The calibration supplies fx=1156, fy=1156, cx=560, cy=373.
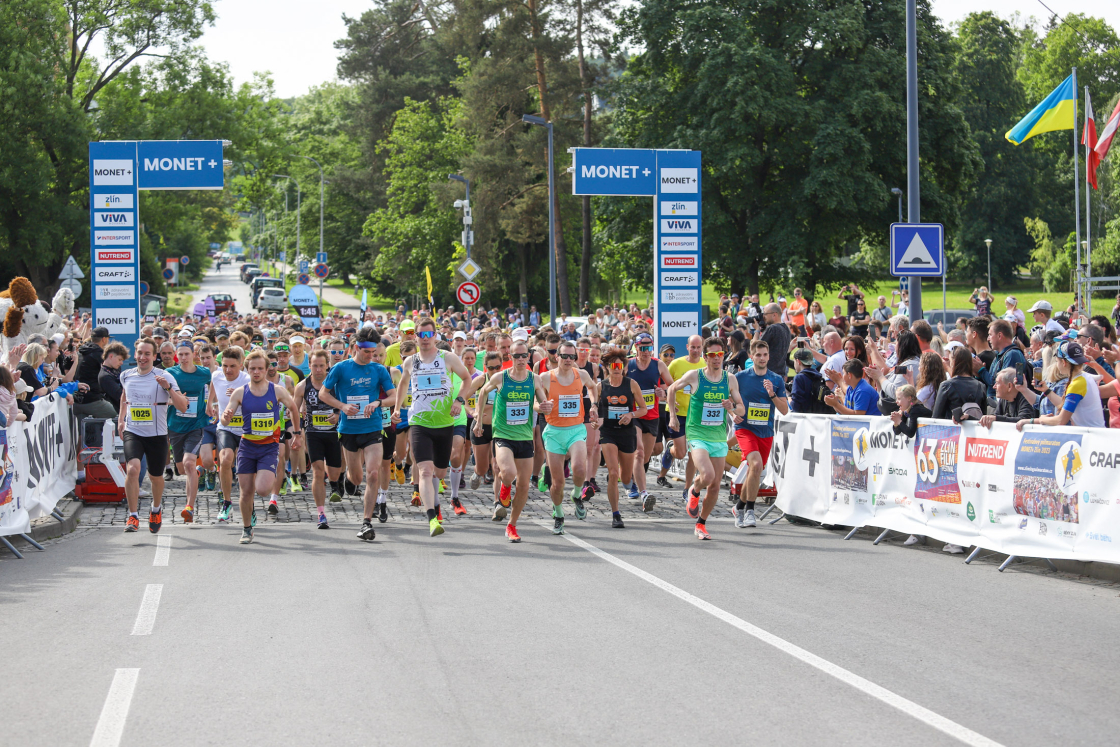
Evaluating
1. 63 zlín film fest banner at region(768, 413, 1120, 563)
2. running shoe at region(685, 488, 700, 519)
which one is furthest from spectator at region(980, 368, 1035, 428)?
running shoe at region(685, 488, 700, 519)

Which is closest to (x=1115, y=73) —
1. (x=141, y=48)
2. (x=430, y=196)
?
(x=430, y=196)

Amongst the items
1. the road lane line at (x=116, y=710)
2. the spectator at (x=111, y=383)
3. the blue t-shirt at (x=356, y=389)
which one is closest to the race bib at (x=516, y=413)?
the blue t-shirt at (x=356, y=389)

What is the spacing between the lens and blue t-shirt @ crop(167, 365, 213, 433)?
13.1m

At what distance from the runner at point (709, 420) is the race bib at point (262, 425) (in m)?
4.21

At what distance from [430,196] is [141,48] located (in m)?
22.5

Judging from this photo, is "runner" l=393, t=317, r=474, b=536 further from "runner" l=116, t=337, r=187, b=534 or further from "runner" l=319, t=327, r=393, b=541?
"runner" l=116, t=337, r=187, b=534

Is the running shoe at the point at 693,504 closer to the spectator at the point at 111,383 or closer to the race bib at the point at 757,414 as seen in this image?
the race bib at the point at 757,414

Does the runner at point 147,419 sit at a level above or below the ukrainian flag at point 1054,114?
below

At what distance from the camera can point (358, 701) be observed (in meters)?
5.84

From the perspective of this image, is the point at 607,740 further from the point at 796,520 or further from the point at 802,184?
the point at 802,184

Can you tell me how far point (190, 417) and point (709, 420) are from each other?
588cm

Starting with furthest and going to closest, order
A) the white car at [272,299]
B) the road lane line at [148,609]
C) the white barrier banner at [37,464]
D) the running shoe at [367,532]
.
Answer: the white car at [272,299] → the running shoe at [367,532] → the white barrier banner at [37,464] → the road lane line at [148,609]

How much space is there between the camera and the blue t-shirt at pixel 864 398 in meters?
12.6

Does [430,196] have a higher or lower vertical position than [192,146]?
higher
